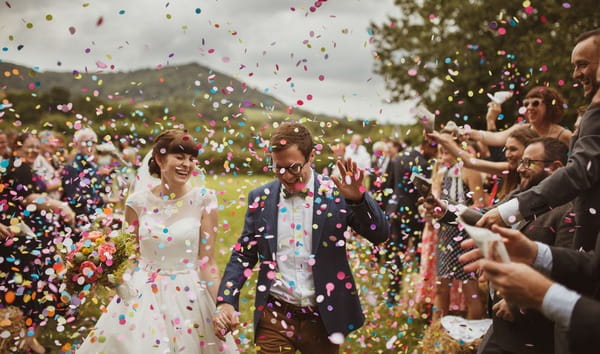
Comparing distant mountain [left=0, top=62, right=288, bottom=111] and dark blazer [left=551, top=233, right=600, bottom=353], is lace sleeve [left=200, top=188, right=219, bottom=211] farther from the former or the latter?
dark blazer [left=551, top=233, right=600, bottom=353]

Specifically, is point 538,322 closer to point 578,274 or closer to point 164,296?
point 578,274

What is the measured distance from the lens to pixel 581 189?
3049 millimetres

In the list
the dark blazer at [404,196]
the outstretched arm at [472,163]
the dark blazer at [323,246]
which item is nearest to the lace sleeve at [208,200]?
the dark blazer at [323,246]

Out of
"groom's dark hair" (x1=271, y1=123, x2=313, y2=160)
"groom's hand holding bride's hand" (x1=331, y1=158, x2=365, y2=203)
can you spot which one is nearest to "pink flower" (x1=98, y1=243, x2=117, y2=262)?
"groom's dark hair" (x1=271, y1=123, x2=313, y2=160)

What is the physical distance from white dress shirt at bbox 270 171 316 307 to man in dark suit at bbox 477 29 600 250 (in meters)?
1.16

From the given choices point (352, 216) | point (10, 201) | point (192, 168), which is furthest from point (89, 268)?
point (10, 201)

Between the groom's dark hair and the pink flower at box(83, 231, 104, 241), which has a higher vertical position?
the groom's dark hair

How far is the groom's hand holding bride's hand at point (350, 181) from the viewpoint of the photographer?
3364mm

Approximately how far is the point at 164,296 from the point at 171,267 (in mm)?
250

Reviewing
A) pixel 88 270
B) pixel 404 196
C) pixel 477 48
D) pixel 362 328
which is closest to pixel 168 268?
pixel 88 270

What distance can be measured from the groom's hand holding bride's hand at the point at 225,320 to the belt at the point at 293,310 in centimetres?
24

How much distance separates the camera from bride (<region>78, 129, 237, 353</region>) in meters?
4.14

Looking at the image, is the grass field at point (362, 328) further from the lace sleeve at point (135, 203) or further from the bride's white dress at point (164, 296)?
the lace sleeve at point (135, 203)

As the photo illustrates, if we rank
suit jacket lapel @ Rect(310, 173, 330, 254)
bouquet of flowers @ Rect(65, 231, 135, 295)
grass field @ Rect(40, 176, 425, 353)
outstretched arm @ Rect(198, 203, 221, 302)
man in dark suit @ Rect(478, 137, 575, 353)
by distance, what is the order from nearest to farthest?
1. man in dark suit @ Rect(478, 137, 575, 353)
2. suit jacket lapel @ Rect(310, 173, 330, 254)
3. bouquet of flowers @ Rect(65, 231, 135, 295)
4. outstretched arm @ Rect(198, 203, 221, 302)
5. grass field @ Rect(40, 176, 425, 353)
